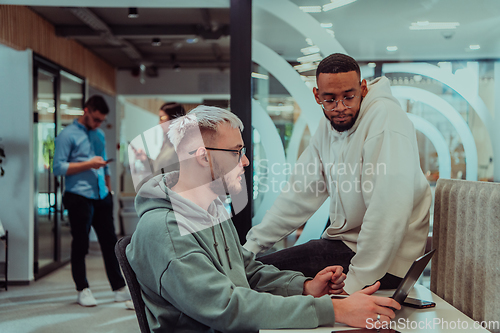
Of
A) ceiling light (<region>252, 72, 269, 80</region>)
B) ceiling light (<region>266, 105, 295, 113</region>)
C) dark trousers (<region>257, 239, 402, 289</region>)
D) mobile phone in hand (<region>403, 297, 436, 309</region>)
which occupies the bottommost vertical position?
mobile phone in hand (<region>403, 297, 436, 309</region>)

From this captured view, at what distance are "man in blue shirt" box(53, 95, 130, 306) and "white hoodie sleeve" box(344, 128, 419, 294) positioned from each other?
101 inches

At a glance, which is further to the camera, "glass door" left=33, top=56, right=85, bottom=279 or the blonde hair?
"glass door" left=33, top=56, right=85, bottom=279

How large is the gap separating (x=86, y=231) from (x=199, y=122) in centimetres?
260

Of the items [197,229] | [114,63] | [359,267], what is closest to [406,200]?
[359,267]

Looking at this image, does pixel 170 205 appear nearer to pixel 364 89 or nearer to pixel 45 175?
pixel 364 89

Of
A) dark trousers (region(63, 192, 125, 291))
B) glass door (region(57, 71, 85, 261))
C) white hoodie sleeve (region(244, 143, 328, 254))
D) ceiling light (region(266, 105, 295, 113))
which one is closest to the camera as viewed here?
white hoodie sleeve (region(244, 143, 328, 254))

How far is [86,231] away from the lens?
3457 mm

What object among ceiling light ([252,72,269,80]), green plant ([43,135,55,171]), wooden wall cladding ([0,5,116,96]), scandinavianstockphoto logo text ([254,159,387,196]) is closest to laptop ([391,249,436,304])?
scandinavianstockphoto logo text ([254,159,387,196])

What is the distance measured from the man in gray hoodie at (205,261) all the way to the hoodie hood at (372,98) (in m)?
0.56

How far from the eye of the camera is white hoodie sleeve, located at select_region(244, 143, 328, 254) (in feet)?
6.10

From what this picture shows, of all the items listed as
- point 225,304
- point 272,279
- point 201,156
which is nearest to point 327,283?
point 272,279

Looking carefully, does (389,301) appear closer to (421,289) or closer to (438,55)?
(421,289)

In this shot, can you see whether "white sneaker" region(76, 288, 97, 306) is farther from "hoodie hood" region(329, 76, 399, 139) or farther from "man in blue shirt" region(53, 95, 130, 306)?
"hoodie hood" region(329, 76, 399, 139)

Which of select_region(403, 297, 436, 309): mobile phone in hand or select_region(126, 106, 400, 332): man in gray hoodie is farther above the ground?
select_region(126, 106, 400, 332): man in gray hoodie
